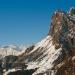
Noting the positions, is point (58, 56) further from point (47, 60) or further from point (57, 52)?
point (47, 60)

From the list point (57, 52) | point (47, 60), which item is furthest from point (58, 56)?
point (47, 60)

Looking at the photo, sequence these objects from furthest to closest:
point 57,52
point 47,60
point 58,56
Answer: point 47,60 → point 57,52 → point 58,56

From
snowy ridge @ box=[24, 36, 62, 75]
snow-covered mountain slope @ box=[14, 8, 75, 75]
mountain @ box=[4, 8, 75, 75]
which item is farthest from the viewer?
snowy ridge @ box=[24, 36, 62, 75]

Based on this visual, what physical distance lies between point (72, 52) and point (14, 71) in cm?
3499

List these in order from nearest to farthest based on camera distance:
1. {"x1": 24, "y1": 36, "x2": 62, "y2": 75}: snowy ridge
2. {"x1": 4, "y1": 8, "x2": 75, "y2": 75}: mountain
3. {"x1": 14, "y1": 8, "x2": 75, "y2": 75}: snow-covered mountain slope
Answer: {"x1": 4, "y1": 8, "x2": 75, "y2": 75}: mountain, {"x1": 14, "y1": 8, "x2": 75, "y2": 75}: snow-covered mountain slope, {"x1": 24, "y1": 36, "x2": 62, "y2": 75}: snowy ridge

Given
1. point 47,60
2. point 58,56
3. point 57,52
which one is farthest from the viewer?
point 47,60

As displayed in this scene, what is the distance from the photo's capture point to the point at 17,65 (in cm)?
19750

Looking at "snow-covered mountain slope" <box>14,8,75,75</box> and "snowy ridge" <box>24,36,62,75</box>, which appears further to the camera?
"snowy ridge" <box>24,36,62,75</box>

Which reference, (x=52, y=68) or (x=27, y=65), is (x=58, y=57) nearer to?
(x=52, y=68)

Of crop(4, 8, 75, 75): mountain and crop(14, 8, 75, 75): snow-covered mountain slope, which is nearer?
crop(4, 8, 75, 75): mountain

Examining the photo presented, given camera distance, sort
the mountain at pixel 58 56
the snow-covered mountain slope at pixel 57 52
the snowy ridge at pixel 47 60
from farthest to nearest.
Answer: the snowy ridge at pixel 47 60
the snow-covered mountain slope at pixel 57 52
the mountain at pixel 58 56

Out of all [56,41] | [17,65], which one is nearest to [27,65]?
[17,65]

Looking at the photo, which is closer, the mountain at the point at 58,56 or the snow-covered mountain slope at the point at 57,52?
the mountain at the point at 58,56

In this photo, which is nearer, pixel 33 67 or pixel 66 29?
pixel 33 67
